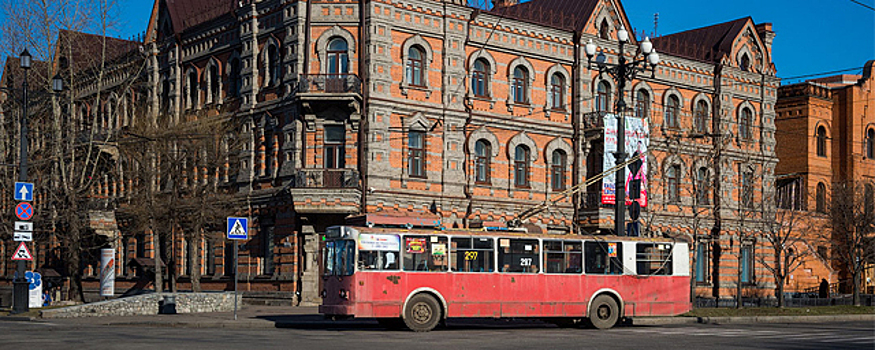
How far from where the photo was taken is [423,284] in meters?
25.8

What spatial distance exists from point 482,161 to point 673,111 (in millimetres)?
12134

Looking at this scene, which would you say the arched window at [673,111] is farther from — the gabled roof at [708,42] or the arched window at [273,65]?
the arched window at [273,65]

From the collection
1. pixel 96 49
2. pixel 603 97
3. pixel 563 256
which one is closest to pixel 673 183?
pixel 603 97

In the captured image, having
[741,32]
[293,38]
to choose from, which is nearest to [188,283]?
[293,38]

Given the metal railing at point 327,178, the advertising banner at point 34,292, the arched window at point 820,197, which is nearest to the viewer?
the advertising banner at point 34,292

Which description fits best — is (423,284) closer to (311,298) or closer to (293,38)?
(311,298)

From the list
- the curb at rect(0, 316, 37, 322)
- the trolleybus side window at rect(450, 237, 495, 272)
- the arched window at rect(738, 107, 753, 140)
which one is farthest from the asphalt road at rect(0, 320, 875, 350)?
the arched window at rect(738, 107, 753, 140)

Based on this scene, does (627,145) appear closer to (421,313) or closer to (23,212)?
(421,313)

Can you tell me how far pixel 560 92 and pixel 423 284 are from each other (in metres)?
22.4

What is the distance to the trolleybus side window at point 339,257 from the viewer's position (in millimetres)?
25438

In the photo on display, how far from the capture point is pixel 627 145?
155 feet

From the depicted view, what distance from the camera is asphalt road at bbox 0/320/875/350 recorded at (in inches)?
765

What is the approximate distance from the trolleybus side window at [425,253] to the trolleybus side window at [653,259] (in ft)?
18.9

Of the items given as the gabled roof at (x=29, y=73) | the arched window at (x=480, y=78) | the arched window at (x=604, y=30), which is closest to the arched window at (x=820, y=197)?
the arched window at (x=604, y=30)
